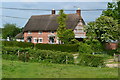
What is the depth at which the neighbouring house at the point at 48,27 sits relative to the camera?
48812mm

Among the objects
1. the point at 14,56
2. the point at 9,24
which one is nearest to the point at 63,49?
the point at 14,56

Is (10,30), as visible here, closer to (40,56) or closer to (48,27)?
(48,27)

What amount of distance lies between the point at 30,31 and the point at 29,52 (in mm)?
33614

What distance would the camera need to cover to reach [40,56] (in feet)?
66.6

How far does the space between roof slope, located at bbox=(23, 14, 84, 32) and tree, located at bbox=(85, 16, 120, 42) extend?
50.9 feet

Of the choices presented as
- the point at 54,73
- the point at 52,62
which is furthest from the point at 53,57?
the point at 54,73

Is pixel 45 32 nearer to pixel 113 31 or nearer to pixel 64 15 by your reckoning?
pixel 64 15

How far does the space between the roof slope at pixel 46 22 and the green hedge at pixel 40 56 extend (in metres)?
25.7

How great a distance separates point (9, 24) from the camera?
7600 centimetres

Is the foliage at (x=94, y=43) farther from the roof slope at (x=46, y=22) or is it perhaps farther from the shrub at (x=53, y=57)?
the roof slope at (x=46, y=22)

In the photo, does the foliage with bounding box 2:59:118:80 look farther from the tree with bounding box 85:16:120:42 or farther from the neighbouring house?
the neighbouring house

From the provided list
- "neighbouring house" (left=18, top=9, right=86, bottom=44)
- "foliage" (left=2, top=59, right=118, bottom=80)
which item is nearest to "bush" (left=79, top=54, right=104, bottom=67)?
"foliage" (left=2, top=59, right=118, bottom=80)

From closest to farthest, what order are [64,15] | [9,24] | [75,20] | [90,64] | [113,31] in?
[90,64] < [113,31] < [64,15] < [75,20] < [9,24]

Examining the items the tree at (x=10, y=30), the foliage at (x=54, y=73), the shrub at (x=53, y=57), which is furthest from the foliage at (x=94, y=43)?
the tree at (x=10, y=30)
